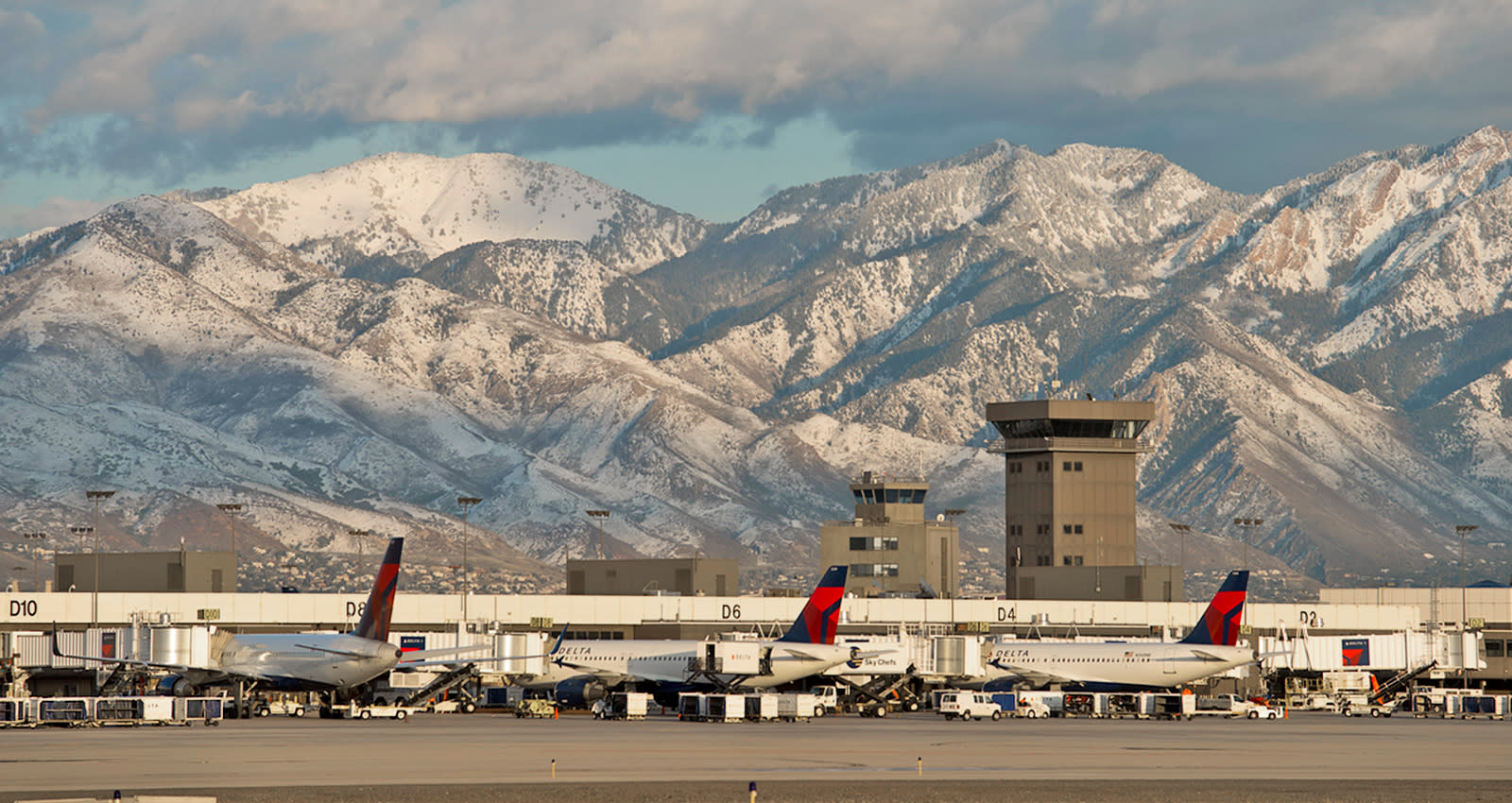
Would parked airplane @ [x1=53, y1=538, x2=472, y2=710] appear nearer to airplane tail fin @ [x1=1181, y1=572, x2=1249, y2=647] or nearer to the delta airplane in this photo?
the delta airplane

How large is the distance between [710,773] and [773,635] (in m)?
92.7

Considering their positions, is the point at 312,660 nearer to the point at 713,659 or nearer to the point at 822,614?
the point at 713,659

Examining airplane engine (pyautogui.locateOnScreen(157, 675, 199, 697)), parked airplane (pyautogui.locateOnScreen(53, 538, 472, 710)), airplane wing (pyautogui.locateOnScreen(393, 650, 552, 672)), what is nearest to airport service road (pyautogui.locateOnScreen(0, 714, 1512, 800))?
parked airplane (pyautogui.locateOnScreen(53, 538, 472, 710))

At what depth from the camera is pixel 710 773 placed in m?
60.9

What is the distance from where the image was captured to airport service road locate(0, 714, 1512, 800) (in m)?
60.7

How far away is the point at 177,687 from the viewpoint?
10175 centimetres

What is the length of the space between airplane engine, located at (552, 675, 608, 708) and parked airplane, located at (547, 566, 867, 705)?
0.18 ft

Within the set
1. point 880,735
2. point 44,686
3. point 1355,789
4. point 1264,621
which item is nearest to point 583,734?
point 880,735

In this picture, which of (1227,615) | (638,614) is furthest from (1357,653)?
(638,614)

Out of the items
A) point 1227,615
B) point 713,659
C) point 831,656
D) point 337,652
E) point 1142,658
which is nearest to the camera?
point 337,652

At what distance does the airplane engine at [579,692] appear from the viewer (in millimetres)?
111438

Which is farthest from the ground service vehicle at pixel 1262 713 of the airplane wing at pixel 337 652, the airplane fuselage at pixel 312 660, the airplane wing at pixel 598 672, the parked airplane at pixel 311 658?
the airplane wing at pixel 337 652

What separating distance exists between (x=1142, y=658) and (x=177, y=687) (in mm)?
55694

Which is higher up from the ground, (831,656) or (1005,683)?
(831,656)
